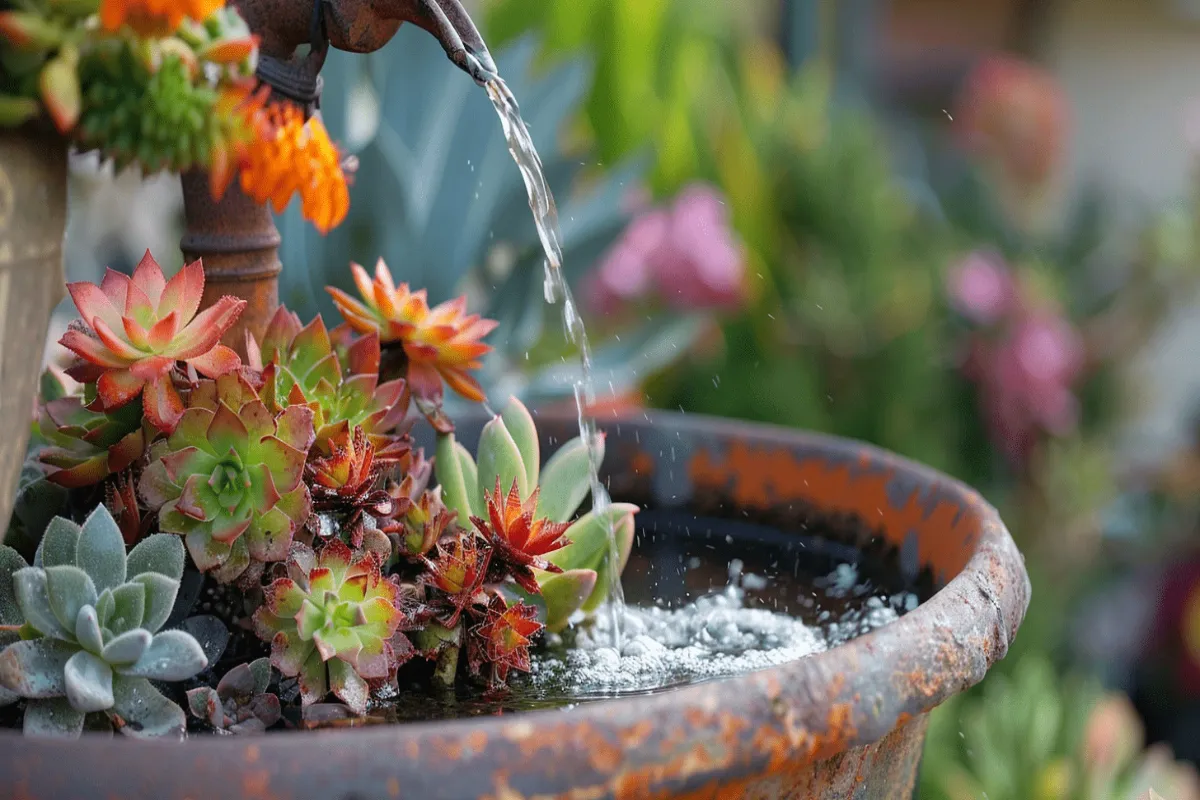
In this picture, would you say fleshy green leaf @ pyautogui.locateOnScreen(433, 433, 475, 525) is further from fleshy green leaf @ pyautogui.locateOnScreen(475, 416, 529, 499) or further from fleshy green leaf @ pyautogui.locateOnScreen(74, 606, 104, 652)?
fleshy green leaf @ pyautogui.locateOnScreen(74, 606, 104, 652)

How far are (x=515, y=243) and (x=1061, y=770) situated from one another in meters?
0.92

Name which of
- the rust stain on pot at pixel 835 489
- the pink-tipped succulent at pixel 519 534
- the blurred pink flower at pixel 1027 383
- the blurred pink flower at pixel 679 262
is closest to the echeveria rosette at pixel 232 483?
the pink-tipped succulent at pixel 519 534

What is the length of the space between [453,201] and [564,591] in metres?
0.96

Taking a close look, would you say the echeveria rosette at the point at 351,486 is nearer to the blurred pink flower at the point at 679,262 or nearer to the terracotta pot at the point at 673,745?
the terracotta pot at the point at 673,745

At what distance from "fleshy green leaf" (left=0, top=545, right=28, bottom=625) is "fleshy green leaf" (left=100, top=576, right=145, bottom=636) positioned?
5 centimetres

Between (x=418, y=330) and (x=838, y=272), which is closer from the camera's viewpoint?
(x=418, y=330)

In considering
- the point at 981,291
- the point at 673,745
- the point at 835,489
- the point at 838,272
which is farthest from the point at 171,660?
the point at 981,291

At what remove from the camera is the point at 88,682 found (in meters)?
0.57

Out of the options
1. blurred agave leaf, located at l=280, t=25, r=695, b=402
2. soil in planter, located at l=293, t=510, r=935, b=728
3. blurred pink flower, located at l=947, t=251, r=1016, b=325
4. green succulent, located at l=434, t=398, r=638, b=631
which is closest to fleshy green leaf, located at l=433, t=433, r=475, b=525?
green succulent, located at l=434, t=398, r=638, b=631

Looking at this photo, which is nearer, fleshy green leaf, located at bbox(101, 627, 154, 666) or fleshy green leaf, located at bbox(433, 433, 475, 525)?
fleshy green leaf, located at bbox(101, 627, 154, 666)

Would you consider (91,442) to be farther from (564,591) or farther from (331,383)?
(564,591)

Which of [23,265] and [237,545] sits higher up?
[23,265]

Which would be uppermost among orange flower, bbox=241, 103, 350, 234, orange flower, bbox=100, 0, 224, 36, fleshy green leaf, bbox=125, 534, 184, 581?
orange flower, bbox=100, 0, 224, 36

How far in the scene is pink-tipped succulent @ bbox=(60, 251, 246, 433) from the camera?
652mm
